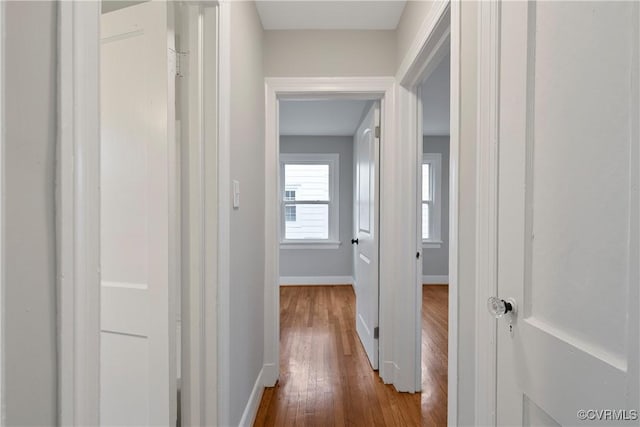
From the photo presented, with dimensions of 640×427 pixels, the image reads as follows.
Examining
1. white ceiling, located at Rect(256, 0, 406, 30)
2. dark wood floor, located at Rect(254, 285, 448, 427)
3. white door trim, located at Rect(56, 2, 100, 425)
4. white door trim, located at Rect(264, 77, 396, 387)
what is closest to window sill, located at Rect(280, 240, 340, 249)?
dark wood floor, located at Rect(254, 285, 448, 427)

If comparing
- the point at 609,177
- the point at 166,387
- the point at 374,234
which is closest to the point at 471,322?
the point at 609,177

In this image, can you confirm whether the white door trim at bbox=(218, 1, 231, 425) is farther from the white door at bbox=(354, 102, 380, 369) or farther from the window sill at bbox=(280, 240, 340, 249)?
the window sill at bbox=(280, 240, 340, 249)

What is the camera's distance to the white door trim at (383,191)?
2.16 metres

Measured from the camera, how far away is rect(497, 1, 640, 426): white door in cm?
57

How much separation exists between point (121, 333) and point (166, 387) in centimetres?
27

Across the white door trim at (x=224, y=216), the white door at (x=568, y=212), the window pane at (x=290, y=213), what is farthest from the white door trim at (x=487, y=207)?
the window pane at (x=290, y=213)

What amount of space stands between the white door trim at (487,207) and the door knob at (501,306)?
4cm

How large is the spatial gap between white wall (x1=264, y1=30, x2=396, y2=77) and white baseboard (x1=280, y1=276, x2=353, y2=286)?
139 inches

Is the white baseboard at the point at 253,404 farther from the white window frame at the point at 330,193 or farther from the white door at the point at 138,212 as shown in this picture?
the white window frame at the point at 330,193

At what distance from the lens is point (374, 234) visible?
2.33 m

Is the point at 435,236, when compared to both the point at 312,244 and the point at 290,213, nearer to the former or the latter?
the point at 312,244

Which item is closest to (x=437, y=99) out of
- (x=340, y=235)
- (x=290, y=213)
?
(x=340, y=235)

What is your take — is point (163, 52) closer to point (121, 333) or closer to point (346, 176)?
point (121, 333)

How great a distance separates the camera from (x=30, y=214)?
438mm
